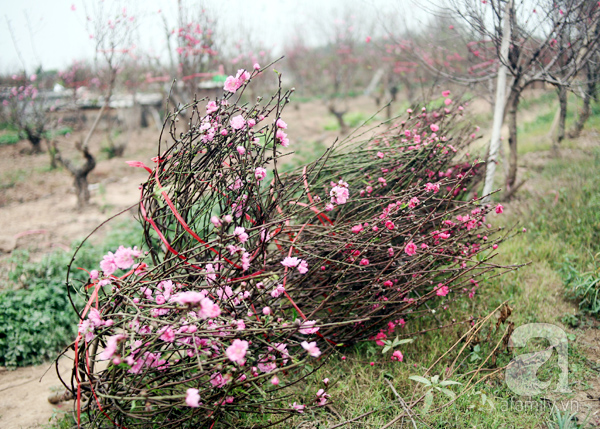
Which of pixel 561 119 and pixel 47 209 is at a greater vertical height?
pixel 561 119

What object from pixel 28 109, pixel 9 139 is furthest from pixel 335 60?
pixel 9 139

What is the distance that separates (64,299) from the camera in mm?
3402

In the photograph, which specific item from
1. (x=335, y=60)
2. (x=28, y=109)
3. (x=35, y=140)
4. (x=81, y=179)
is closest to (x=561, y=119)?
(x=81, y=179)

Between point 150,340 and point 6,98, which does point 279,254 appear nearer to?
point 150,340

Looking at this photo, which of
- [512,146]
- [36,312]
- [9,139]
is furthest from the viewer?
[9,139]

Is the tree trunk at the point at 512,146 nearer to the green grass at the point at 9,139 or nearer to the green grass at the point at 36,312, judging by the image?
the green grass at the point at 36,312

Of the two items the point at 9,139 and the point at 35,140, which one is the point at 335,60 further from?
the point at 9,139

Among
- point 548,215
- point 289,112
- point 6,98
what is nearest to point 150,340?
point 548,215

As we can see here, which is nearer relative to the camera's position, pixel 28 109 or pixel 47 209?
pixel 47 209

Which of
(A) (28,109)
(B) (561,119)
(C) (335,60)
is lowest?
(B) (561,119)

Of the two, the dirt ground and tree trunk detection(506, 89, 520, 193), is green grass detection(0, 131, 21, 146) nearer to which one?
the dirt ground

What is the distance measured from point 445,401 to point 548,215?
2.59 metres

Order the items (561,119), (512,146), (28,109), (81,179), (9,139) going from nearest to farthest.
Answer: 1. (512,146)
2. (561,119)
3. (81,179)
4. (28,109)
5. (9,139)

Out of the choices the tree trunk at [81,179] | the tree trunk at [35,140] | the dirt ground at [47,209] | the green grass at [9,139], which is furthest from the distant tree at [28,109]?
the tree trunk at [81,179]
